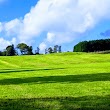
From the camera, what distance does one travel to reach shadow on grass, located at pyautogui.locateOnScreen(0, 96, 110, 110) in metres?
14.5

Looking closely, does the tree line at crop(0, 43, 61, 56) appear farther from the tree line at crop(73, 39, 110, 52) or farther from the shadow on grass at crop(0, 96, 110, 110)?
the shadow on grass at crop(0, 96, 110, 110)

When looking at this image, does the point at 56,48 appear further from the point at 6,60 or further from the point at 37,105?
the point at 37,105

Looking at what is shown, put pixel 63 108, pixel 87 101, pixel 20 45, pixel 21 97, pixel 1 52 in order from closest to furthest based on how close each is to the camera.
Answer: pixel 63 108
pixel 87 101
pixel 21 97
pixel 1 52
pixel 20 45

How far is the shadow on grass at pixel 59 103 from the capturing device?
14494 mm

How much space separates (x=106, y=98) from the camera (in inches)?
666

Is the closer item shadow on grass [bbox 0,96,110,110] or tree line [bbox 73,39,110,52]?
shadow on grass [bbox 0,96,110,110]

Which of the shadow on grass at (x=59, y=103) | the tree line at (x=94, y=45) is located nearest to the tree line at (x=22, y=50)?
the tree line at (x=94, y=45)

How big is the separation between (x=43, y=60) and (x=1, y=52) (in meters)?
64.5

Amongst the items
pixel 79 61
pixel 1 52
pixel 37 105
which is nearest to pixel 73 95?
pixel 37 105

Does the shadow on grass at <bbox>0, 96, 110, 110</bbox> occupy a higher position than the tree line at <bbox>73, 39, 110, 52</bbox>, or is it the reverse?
the tree line at <bbox>73, 39, 110, 52</bbox>

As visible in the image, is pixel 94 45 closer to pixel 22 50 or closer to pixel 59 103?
pixel 22 50

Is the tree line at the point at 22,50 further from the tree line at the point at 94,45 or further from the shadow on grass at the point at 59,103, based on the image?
the shadow on grass at the point at 59,103

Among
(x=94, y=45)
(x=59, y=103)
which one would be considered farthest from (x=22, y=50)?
(x=59, y=103)

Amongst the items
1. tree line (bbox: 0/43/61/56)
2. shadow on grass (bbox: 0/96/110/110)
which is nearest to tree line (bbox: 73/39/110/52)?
tree line (bbox: 0/43/61/56)
